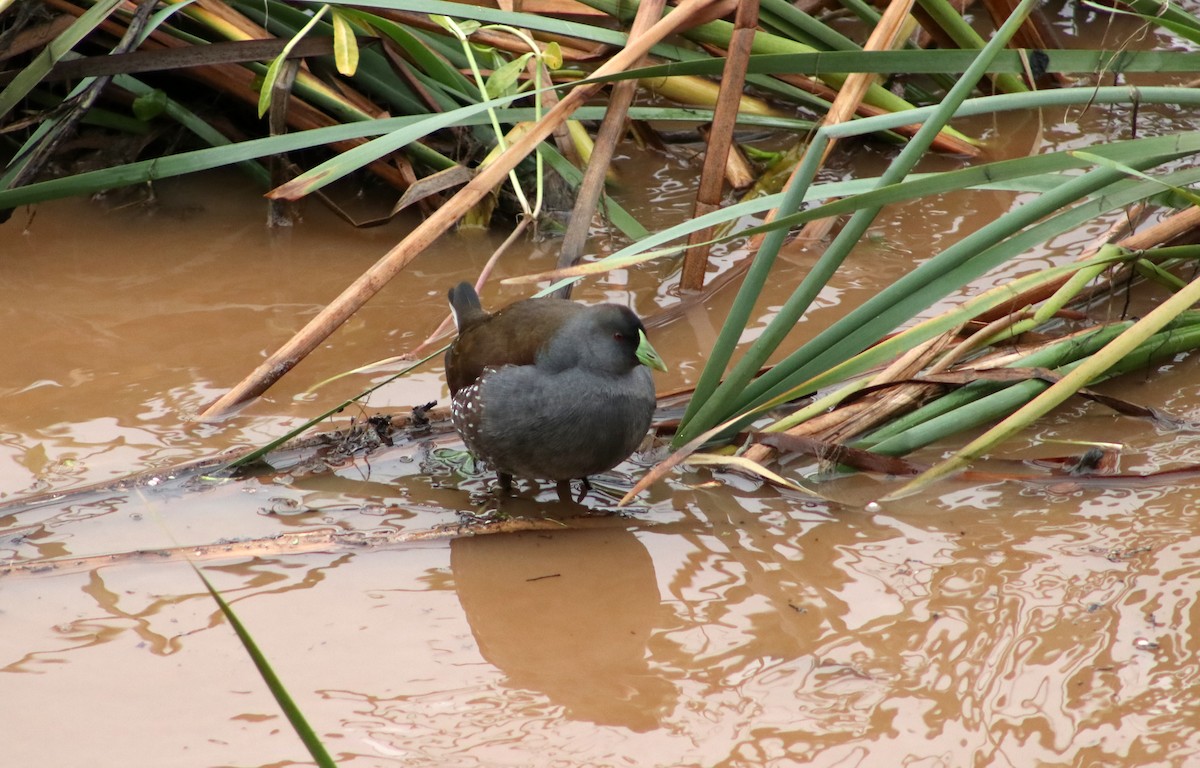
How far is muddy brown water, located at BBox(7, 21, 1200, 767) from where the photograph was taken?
2385 millimetres

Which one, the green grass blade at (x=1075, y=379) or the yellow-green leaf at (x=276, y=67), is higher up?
the yellow-green leaf at (x=276, y=67)

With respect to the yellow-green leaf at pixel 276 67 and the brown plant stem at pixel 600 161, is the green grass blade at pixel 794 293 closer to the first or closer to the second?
the brown plant stem at pixel 600 161

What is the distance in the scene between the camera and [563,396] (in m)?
3.18

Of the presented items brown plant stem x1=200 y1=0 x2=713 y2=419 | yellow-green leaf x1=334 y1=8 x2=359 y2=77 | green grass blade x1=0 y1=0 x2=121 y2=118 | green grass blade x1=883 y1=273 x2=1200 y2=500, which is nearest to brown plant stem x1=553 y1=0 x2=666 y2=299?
brown plant stem x1=200 y1=0 x2=713 y2=419

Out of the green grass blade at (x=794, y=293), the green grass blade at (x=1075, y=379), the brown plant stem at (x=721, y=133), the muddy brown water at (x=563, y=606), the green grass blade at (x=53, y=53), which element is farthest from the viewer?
the green grass blade at (x=53, y=53)

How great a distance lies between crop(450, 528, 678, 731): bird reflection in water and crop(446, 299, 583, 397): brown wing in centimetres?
49

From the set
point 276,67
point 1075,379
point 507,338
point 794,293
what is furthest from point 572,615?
point 276,67

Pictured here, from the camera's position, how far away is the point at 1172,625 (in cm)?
258

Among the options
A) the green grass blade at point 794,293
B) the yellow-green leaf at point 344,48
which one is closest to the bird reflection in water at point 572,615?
the green grass blade at point 794,293

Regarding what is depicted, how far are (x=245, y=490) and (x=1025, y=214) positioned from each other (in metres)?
2.21

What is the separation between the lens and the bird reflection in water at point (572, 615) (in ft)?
8.41

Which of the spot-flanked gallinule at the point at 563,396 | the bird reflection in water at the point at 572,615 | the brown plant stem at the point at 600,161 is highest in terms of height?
the brown plant stem at the point at 600,161

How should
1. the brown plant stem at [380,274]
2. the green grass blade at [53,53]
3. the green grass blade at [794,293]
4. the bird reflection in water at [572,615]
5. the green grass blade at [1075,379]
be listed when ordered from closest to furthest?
1. the bird reflection in water at [572,615]
2. the green grass blade at [794,293]
3. the green grass blade at [1075,379]
4. the brown plant stem at [380,274]
5. the green grass blade at [53,53]

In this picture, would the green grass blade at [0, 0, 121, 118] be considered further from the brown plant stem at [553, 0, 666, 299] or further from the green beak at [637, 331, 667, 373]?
the green beak at [637, 331, 667, 373]
